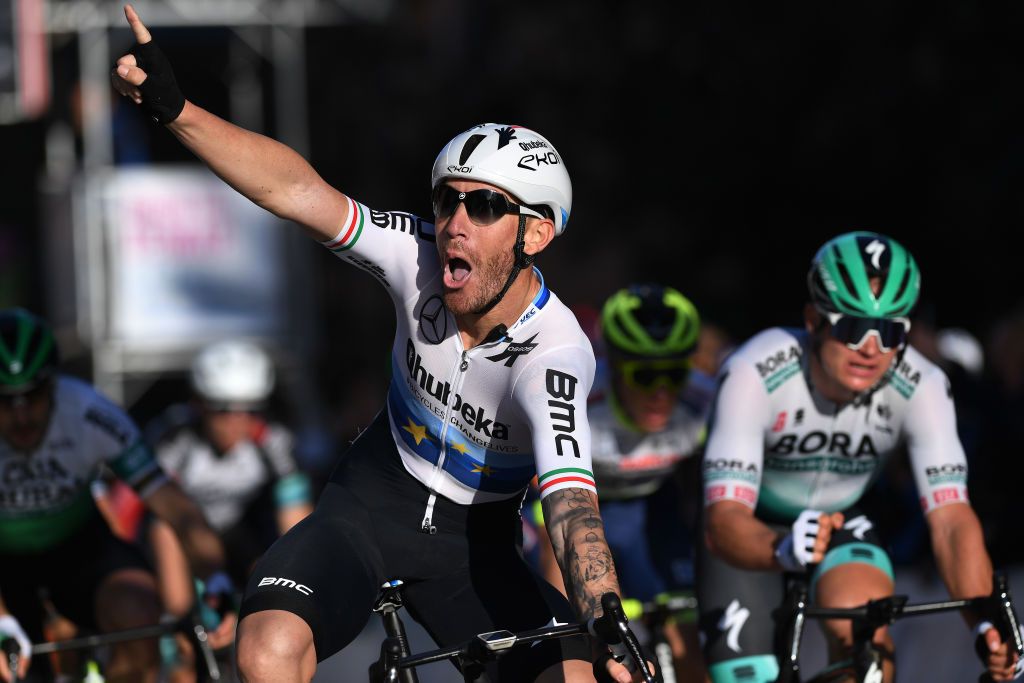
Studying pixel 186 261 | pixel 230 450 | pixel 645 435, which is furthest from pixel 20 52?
pixel 645 435

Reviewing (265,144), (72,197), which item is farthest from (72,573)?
(72,197)

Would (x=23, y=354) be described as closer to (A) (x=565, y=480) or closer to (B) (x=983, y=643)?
(A) (x=565, y=480)

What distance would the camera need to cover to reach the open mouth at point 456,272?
5.25 meters

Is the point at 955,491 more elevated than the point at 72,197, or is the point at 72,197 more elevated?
the point at 72,197

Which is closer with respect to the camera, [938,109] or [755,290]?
[938,109]

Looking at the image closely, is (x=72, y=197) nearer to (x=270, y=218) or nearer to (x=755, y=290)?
(x=270, y=218)

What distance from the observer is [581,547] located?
4.75 metres

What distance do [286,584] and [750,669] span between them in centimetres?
225

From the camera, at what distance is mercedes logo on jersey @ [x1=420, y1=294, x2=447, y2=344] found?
5.47m

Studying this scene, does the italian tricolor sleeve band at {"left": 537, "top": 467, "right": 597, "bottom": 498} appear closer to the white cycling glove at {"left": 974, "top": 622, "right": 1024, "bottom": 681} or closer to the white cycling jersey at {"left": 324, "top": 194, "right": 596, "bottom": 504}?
the white cycling jersey at {"left": 324, "top": 194, "right": 596, "bottom": 504}

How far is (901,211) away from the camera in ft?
39.4

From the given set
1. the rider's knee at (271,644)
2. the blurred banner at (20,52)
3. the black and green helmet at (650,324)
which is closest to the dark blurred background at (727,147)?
the blurred banner at (20,52)

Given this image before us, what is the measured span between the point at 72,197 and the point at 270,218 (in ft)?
5.91

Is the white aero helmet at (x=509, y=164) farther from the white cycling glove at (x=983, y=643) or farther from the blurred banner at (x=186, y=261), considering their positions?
the blurred banner at (x=186, y=261)
